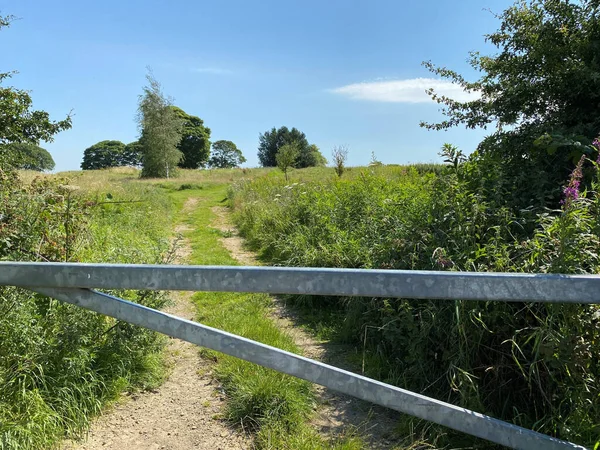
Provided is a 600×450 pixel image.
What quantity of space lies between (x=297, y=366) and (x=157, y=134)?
4145 centimetres

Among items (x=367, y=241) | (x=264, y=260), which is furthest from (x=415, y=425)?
(x=264, y=260)

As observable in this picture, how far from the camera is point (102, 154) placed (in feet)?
288

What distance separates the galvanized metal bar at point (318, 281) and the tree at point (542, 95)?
2.72 meters

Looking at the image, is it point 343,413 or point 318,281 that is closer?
point 318,281

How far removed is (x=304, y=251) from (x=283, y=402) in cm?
390

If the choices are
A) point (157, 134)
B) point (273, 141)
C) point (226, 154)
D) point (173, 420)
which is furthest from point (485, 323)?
point (226, 154)

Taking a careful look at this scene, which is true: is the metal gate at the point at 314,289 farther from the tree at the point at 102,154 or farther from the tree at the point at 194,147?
the tree at the point at 102,154

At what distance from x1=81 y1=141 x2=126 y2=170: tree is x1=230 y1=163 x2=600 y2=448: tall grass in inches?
3546

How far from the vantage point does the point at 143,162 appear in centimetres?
4112

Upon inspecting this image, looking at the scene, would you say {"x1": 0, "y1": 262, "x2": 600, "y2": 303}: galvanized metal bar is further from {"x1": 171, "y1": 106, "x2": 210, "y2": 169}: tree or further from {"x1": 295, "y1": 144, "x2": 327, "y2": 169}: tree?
{"x1": 171, "y1": 106, "x2": 210, "y2": 169}: tree

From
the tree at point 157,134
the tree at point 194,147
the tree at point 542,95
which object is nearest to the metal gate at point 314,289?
the tree at point 542,95

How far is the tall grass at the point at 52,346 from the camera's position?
2721 millimetres

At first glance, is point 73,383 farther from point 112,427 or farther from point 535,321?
point 535,321

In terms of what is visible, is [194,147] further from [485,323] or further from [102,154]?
[485,323]
